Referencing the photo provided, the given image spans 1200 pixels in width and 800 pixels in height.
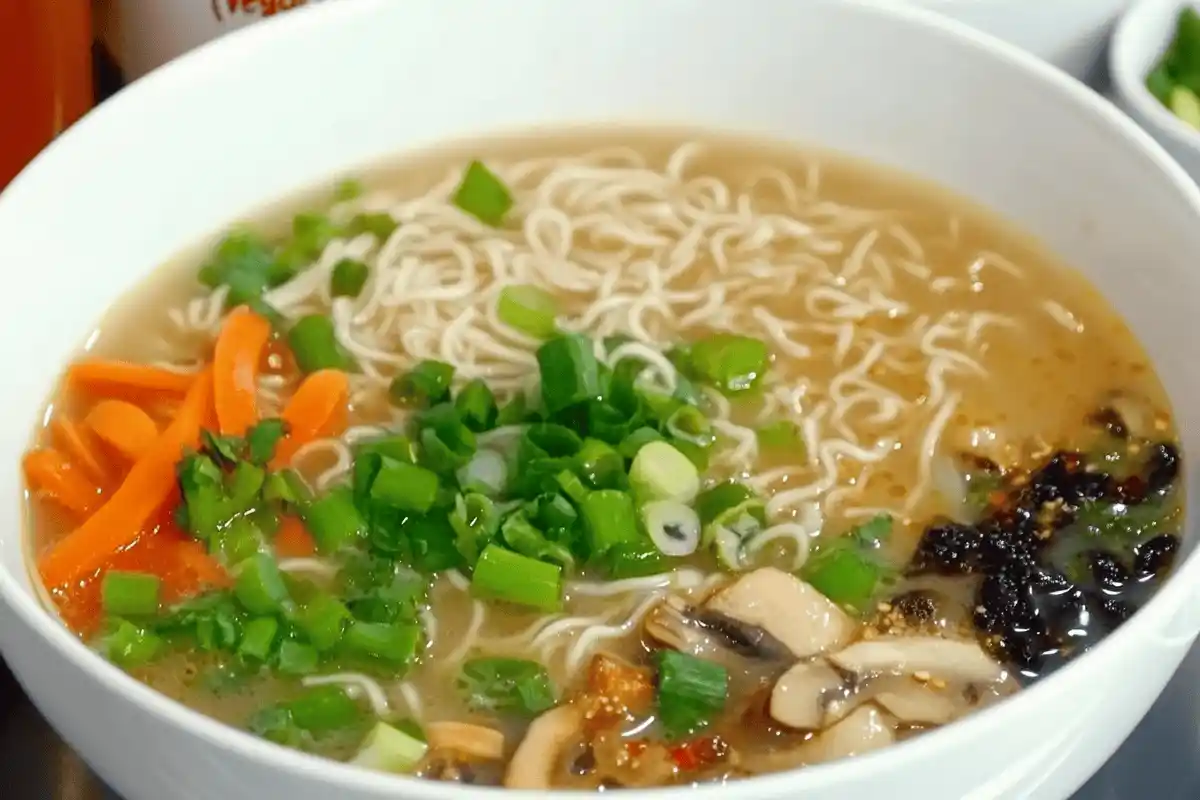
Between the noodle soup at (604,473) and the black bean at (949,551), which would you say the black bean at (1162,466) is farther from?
the black bean at (949,551)

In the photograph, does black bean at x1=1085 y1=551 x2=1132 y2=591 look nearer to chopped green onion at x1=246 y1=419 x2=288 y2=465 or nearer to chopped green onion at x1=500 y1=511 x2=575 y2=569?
chopped green onion at x1=500 y1=511 x2=575 y2=569

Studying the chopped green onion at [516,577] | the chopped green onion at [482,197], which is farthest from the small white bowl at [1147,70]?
the chopped green onion at [516,577]

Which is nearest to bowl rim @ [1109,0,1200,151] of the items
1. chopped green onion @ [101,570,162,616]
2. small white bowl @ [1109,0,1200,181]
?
small white bowl @ [1109,0,1200,181]

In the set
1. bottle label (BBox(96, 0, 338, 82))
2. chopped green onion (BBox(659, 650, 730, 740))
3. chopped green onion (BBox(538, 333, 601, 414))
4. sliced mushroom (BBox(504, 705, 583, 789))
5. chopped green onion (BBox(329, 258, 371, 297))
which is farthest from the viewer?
bottle label (BBox(96, 0, 338, 82))

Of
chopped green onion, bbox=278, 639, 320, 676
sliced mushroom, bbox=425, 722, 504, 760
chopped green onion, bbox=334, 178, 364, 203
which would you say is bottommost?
chopped green onion, bbox=278, 639, 320, 676

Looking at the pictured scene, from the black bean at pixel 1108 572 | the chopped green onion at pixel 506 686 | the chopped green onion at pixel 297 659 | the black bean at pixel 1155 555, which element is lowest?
the chopped green onion at pixel 506 686

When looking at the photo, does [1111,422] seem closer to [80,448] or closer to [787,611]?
[787,611]

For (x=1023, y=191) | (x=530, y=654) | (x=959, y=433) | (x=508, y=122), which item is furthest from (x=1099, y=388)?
(x=508, y=122)
